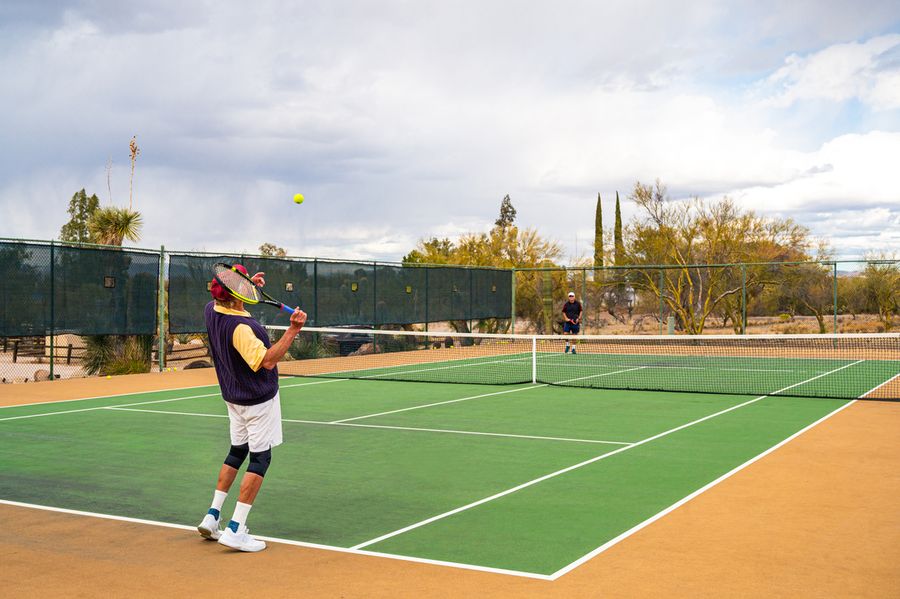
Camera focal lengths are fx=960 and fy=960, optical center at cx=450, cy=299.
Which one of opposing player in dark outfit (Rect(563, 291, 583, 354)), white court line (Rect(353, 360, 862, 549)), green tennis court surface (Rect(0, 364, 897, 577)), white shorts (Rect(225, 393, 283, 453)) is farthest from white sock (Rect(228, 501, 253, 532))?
opposing player in dark outfit (Rect(563, 291, 583, 354))

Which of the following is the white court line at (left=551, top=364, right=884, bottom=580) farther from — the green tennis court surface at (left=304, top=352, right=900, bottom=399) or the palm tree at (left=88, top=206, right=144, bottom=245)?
the palm tree at (left=88, top=206, right=144, bottom=245)

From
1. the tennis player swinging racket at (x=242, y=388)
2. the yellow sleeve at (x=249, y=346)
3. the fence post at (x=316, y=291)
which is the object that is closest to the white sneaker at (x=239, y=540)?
the tennis player swinging racket at (x=242, y=388)

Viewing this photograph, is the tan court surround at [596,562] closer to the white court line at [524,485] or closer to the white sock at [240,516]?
the white sock at [240,516]

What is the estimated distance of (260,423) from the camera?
6102 mm

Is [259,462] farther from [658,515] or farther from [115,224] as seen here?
[115,224]

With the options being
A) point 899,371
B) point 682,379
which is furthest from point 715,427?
point 899,371

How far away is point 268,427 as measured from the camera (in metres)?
6.12

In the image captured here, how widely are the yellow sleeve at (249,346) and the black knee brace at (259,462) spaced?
1.82 ft

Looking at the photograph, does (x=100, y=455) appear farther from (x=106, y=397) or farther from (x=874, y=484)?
(x=874, y=484)

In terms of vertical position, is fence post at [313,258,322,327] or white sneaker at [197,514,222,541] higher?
fence post at [313,258,322,327]

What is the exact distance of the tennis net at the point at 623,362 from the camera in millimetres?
16984

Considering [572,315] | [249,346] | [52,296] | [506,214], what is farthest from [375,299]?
[506,214]

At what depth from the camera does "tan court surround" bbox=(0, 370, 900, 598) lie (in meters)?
5.24

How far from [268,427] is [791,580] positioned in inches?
128
